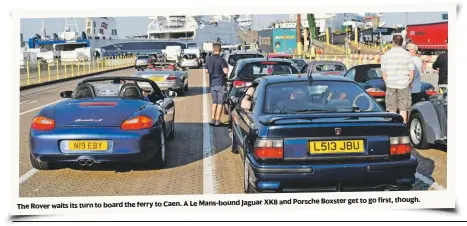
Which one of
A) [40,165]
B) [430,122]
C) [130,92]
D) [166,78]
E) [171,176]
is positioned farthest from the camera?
[166,78]

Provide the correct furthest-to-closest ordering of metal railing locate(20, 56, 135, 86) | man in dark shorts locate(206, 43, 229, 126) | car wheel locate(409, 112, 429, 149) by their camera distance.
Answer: metal railing locate(20, 56, 135, 86)
man in dark shorts locate(206, 43, 229, 126)
car wheel locate(409, 112, 429, 149)

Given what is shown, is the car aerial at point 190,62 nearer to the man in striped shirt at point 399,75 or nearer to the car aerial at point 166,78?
the car aerial at point 166,78

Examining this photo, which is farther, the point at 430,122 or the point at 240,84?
the point at 240,84

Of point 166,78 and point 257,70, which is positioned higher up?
point 257,70

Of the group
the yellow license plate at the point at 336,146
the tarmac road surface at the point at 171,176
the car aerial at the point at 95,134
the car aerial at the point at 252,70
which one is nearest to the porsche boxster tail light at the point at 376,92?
the car aerial at the point at 252,70

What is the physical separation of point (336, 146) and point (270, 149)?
0.56 meters

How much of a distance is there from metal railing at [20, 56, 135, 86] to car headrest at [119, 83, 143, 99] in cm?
1159

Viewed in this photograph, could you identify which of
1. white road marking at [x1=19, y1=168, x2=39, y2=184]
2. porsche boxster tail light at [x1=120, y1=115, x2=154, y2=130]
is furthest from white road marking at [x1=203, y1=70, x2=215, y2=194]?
white road marking at [x1=19, y1=168, x2=39, y2=184]

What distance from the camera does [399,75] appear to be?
7703 millimetres

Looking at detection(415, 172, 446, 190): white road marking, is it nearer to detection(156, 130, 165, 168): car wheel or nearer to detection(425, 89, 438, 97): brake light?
detection(156, 130, 165, 168): car wheel

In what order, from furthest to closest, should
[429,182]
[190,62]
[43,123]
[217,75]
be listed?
[190,62] < [217,75] < [43,123] < [429,182]

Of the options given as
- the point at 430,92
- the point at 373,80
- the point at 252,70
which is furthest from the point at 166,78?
the point at 430,92

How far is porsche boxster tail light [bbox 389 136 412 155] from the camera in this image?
4684 millimetres

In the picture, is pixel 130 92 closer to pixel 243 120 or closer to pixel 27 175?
pixel 27 175
